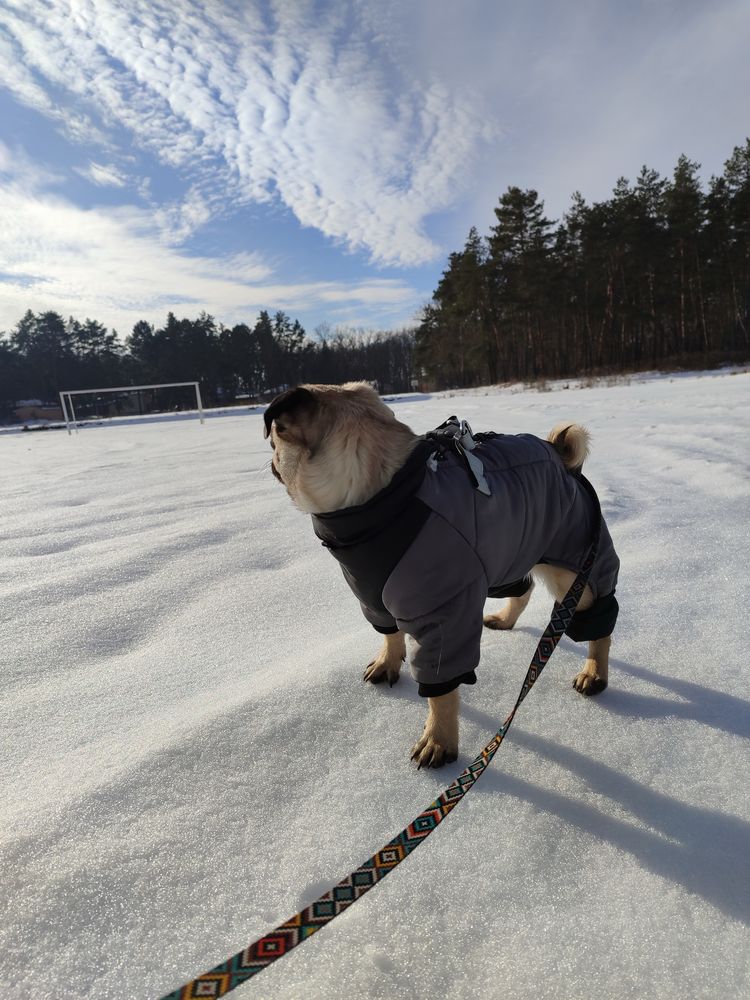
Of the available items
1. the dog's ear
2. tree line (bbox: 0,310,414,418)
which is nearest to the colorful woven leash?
the dog's ear

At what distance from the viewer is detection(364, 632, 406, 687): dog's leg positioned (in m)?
1.96

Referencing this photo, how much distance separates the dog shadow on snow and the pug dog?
213 millimetres

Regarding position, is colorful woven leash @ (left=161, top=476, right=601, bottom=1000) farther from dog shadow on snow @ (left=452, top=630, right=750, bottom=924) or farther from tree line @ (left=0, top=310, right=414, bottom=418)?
tree line @ (left=0, top=310, right=414, bottom=418)

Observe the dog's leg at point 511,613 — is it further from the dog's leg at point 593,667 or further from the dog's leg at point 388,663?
the dog's leg at point 388,663

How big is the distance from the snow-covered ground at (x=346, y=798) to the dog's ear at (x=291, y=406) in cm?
99

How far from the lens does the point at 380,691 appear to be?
1.93 m

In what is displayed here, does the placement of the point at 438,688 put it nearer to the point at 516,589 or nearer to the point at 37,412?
the point at 516,589

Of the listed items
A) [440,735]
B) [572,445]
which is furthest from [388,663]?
[572,445]

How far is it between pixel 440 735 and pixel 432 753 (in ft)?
0.19

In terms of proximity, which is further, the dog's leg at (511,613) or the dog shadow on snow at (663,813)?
the dog's leg at (511,613)

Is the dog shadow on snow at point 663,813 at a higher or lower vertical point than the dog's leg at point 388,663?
lower

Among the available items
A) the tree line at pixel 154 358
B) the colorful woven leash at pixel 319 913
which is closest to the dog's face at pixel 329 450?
the colorful woven leash at pixel 319 913

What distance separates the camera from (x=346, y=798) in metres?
1.42

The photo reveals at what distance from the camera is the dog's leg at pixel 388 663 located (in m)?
1.96
